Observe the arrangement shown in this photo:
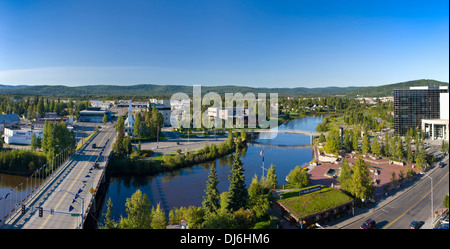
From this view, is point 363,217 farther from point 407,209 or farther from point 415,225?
point 407,209

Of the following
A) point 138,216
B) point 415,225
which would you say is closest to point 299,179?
point 415,225

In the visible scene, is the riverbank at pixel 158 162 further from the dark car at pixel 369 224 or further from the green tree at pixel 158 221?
the dark car at pixel 369 224

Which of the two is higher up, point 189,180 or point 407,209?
point 407,209

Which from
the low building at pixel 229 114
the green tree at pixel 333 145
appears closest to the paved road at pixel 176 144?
the low building at pixel 229 114

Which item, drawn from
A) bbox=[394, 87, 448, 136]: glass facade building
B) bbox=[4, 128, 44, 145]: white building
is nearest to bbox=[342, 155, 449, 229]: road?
bbox=[394, 87, 448, 136]: glass facade building
